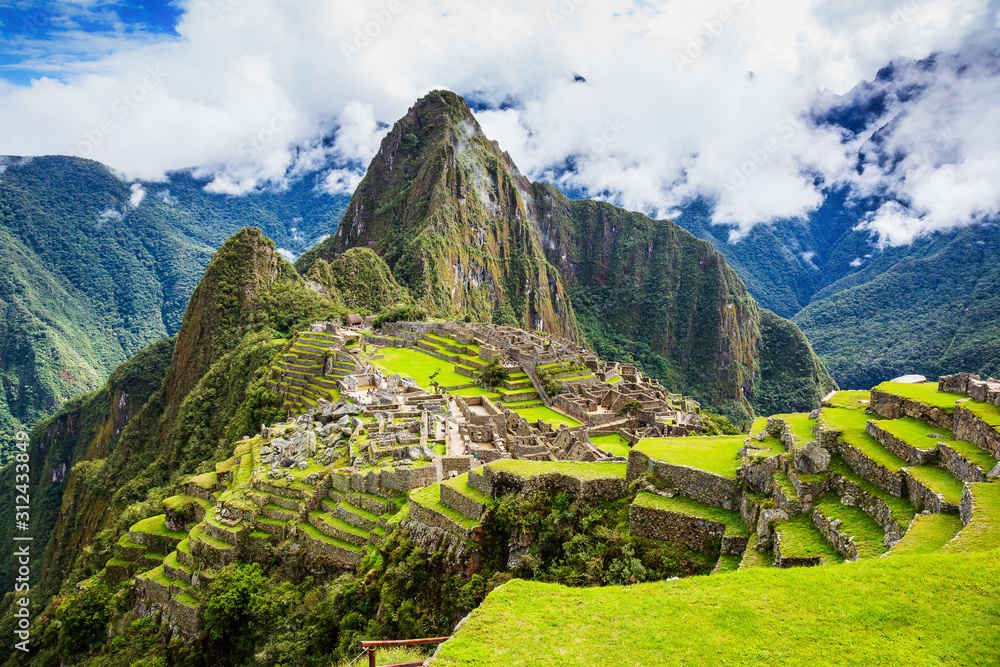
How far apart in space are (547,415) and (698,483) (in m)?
36.6

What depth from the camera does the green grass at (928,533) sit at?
285 inches

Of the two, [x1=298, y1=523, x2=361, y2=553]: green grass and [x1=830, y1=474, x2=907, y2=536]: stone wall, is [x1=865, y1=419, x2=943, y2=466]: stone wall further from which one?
[x1=298, y1=523, x2=361, y2=553]: green grass

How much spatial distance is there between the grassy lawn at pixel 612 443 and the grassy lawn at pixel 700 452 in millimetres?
20878

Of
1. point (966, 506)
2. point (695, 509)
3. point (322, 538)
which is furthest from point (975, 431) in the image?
point (322, 538)

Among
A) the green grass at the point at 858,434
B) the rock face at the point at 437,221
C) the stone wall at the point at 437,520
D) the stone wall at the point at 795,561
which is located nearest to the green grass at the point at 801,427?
the green grass at the point at 858,434

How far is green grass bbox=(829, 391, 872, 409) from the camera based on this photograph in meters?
13.1

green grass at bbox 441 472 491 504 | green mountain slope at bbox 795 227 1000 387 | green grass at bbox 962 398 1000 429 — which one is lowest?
green grass at bbox 441 472 491 504

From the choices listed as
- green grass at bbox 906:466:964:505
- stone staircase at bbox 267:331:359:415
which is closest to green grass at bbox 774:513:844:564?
green grass at bbox 906:466:964:505

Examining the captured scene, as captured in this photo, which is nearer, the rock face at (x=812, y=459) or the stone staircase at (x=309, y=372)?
the rock face at (x=812, y=459)

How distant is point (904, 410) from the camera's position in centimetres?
1120

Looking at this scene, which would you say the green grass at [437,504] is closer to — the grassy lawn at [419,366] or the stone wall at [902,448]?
the stone wall at [902,448]

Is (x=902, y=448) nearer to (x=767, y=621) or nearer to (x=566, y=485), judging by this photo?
(x=767, y=621)

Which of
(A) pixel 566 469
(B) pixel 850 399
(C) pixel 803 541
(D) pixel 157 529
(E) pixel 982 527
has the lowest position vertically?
(D) pixel 157 529

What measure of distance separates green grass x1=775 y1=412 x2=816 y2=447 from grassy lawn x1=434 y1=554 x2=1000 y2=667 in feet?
15.3
